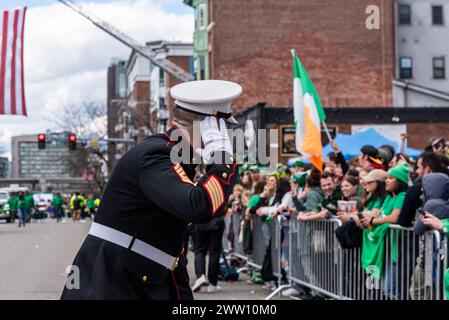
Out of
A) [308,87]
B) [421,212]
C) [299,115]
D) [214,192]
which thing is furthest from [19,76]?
[308,87]

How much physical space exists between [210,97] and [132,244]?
682 mm

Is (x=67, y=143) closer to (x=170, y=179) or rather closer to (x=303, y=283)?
(x=303, y=283)

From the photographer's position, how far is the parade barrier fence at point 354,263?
311 inches

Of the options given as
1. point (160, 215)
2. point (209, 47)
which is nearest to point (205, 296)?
point (160, 215)

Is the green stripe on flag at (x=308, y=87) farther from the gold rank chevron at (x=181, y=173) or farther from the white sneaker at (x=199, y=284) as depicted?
the gold rank chevron at (x=181, y=173)

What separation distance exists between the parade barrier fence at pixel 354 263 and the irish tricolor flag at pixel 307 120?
1.03 metres

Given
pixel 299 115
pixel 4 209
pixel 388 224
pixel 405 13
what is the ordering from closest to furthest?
pixel 4 209 → pixel 388 224 → pixel 299 115 → pixel 405 13

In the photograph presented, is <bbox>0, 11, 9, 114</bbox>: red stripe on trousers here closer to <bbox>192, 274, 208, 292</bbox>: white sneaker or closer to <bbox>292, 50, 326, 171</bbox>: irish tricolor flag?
<bbox>292, 50, 326, 171</bbox>: irish tricolor flag

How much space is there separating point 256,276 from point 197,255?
3.69ft

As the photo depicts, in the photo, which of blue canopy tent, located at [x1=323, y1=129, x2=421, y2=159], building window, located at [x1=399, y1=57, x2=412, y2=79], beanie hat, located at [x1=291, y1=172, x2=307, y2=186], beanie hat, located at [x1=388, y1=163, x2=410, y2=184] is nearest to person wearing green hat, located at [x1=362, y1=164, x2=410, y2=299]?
beanie hat, located at [x1=388, y1=163, x2=410, y2=184]

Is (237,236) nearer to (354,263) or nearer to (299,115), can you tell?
(299,115)

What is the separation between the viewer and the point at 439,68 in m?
52.9

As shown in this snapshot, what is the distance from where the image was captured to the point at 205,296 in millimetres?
12148
